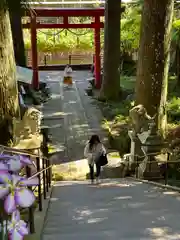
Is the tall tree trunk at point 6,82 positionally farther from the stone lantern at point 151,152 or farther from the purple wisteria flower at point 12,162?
the purple wisteria flower at point 12,162

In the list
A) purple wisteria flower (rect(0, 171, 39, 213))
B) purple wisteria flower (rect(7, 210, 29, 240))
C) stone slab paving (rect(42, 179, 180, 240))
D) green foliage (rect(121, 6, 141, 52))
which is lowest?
stone slab paving (rect(42, 179, 180, 240))

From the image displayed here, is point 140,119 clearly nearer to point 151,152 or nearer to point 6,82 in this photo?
point 151,152

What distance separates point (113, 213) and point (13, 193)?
12.4 feet

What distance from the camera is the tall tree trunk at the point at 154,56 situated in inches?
439

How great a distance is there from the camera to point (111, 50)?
724 inches

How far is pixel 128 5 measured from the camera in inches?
943

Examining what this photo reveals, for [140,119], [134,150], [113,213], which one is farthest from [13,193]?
[134,150]

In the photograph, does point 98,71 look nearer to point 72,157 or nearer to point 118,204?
point 72,157

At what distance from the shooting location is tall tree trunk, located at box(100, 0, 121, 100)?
1800cm

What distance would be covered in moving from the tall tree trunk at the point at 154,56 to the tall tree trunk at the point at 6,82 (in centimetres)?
511

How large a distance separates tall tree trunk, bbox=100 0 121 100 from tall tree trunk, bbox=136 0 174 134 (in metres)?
6.37

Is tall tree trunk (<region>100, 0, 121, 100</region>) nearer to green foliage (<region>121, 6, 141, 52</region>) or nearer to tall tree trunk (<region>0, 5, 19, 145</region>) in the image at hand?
green foliage (<region>121, 6, 141, 52</region>)

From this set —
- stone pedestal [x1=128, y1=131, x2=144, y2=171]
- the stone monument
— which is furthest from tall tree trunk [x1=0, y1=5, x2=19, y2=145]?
stone pedestal [x1=128, y1=131, x2=144, y2=171]

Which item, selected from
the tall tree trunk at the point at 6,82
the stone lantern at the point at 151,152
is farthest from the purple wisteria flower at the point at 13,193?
the stone lantern at the point at 151,152
